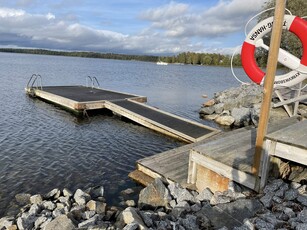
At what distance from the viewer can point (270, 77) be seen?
12.6ft

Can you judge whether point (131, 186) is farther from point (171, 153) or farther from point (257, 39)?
point (257, 39)

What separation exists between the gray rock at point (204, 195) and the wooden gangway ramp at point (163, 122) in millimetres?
4075

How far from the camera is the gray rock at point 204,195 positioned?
181 inches

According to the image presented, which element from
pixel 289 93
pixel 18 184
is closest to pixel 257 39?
pixel 18 184

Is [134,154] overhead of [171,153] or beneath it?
beneath

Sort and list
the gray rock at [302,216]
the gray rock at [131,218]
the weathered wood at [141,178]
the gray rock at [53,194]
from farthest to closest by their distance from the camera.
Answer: the weathered wood at [141,178]
the gray rock at [53,194]
the gray rock at [131,218]
the gray rock at [302,216]

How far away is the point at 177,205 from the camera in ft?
14.8

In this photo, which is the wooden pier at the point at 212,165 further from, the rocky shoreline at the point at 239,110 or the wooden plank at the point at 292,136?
the rocky shoreline at the point at 239,110

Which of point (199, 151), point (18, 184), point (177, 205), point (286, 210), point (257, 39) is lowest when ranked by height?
point (18, 184)

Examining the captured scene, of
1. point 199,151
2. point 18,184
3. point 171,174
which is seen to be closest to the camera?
point 199,151

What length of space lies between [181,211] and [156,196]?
84cm

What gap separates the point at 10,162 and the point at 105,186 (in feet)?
9.92

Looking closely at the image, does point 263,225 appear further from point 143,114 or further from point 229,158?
point 143,114

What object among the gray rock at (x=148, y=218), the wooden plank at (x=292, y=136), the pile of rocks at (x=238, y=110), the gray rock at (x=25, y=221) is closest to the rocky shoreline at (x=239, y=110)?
the pile of rocks at (x=238, y=110)
